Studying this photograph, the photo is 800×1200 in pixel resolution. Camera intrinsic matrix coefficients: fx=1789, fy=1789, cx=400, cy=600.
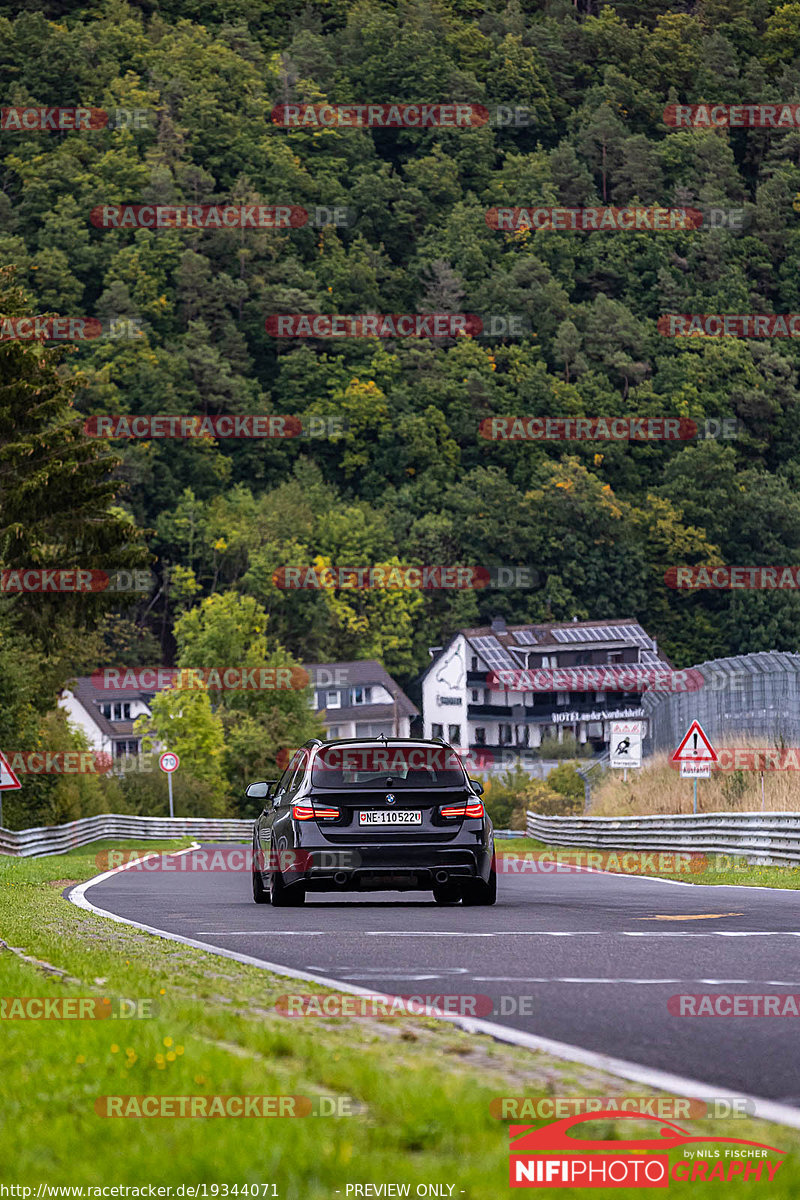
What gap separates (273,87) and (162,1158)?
180m

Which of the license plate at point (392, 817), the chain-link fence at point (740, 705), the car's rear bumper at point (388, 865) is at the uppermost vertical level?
the chain-link fence at point (740, 705)

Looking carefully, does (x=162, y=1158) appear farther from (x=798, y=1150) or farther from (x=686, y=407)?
(x=686, y=407)

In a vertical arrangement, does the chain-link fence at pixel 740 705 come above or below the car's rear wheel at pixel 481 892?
above

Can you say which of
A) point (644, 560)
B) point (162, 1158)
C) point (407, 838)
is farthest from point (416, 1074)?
point (644, 560)

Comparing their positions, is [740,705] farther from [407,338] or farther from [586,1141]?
[407,338]

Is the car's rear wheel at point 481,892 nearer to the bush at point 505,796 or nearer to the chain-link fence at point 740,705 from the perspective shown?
the chain-link fence at point 740,705

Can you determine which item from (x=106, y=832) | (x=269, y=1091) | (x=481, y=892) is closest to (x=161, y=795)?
(x=106, y=832)

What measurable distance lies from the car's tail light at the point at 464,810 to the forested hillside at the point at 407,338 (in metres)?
79.5

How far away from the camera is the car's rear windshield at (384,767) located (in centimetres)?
Result: 1481

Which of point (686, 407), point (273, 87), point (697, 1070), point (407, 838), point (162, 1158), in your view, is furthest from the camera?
point (273, 87)

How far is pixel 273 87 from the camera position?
176 m

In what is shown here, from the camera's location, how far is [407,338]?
151 meters

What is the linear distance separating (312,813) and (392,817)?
663 millimetres

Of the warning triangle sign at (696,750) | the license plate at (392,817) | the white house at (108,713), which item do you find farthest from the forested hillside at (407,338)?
the license plate at (392,817)
